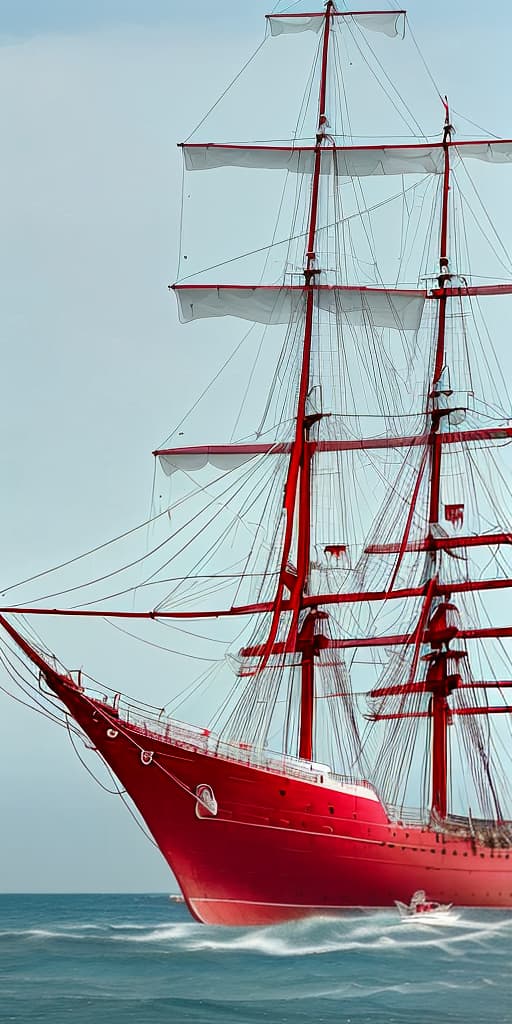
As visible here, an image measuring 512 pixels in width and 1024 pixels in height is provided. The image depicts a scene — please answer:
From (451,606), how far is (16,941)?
1561 cm

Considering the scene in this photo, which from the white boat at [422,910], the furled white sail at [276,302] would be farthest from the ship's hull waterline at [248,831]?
the furled white sail at [276,302]

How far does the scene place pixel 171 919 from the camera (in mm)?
43656

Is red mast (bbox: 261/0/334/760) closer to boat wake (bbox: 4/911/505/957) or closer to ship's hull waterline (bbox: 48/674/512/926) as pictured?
ship's hull waterline (bbox: 48/674/512/926)

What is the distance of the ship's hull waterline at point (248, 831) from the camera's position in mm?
36531

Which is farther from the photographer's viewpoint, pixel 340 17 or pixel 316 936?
pixel 340 17

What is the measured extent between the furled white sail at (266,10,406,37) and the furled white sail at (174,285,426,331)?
8078 millimetres

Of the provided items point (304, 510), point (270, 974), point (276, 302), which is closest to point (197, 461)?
point (304, 510)

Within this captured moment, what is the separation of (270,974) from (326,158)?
24.1m

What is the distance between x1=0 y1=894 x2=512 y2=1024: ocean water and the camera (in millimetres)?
28172

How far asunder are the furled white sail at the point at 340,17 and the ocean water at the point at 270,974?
85.9ft

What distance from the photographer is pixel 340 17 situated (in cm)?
4584

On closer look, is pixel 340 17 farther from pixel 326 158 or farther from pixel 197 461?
pixel 197 461

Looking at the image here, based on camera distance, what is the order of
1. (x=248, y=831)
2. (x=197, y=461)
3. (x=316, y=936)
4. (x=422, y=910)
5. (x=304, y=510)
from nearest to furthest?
(x=316, y=936), (x=248, y=831), (x=422, y=910), (x=304, y=510), (x=197, y=461)

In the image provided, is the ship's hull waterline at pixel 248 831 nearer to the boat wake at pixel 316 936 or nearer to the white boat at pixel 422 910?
the white boat at pixel 422 910
